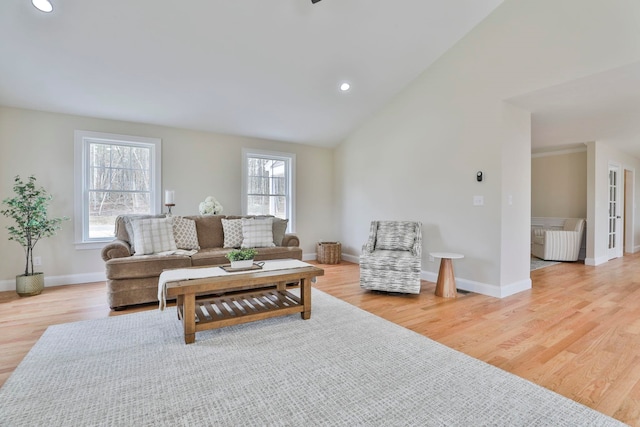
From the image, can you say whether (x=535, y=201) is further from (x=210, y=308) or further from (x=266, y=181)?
(x=210, y=308)

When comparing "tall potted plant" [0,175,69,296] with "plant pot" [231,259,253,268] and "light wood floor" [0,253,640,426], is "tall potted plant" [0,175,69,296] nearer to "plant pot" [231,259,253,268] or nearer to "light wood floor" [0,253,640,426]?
"light wood floor" [0,253,640,426]

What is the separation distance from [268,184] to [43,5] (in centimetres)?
357

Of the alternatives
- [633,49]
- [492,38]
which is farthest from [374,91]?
[633,49]

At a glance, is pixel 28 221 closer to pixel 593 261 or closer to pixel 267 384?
pixel 267 384

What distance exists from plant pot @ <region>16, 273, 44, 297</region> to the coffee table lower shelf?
2306 mm

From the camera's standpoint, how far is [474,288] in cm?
371

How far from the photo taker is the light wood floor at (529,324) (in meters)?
→ 1.85

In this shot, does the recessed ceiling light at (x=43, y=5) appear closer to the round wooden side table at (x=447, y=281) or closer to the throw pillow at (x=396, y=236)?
the throw pillow at (x=396, y=236)

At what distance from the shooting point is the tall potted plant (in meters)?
3.52

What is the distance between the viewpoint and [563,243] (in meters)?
5.79

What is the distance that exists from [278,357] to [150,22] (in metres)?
3.27

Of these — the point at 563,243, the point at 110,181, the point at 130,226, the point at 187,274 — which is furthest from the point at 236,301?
the point at 563,243

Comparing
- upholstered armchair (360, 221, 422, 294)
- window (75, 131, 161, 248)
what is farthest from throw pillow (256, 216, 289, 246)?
window (75, 131, 161, 248)

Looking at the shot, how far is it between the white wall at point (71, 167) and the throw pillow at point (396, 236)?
210cm
